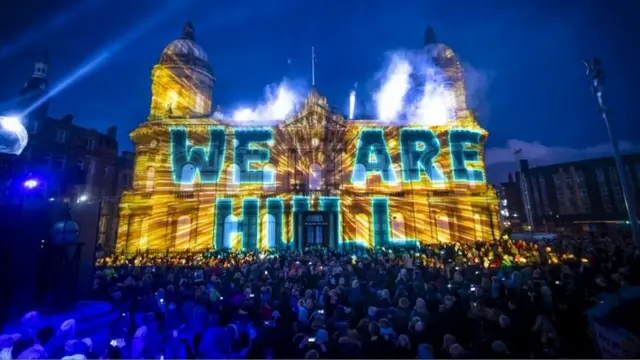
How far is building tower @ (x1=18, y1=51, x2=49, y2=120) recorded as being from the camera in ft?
98.8

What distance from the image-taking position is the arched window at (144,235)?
88.6 feet

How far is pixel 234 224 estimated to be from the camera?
27.7 metres

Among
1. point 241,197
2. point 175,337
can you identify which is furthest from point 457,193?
point 175,337

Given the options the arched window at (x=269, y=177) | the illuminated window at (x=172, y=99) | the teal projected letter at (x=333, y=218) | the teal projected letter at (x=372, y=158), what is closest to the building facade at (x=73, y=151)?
the illuminated window at (x=172, y=99)

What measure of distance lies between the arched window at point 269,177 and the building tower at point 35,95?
23513mm

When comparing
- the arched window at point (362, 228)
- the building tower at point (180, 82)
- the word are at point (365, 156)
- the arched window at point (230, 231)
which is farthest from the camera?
the building tower at point (180, 82)

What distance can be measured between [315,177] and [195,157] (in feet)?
38.4

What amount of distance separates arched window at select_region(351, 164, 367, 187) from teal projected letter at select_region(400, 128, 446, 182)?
150 inches

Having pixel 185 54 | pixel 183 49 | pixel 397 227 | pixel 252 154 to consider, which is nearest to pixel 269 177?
pixel 252 154

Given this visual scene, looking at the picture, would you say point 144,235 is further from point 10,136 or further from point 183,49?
point 10,136

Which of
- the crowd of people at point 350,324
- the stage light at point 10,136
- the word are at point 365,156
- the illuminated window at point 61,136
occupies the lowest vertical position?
the crowd of people at point 350,324

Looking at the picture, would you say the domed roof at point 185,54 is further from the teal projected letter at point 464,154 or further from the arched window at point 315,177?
the teal projected letter at point 464,154

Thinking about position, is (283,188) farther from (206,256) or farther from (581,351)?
(581,351)

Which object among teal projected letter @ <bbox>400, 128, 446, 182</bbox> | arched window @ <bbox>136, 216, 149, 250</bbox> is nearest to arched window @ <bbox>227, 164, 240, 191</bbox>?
arched window @ <bbox>136, 216, 149, 250</bbox>
